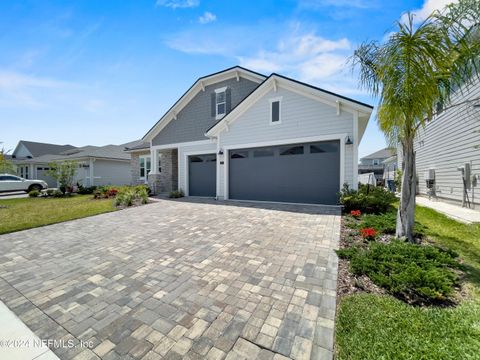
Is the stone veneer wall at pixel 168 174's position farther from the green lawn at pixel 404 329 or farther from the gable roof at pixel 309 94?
the green lawn at pixel 404 329

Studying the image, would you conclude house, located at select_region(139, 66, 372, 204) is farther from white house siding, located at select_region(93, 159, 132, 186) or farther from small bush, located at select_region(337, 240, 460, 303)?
white house siding, located at select_region(93, 159, 132, 186)

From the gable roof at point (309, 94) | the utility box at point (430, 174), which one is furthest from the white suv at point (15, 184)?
the utility box at point (430, 174)

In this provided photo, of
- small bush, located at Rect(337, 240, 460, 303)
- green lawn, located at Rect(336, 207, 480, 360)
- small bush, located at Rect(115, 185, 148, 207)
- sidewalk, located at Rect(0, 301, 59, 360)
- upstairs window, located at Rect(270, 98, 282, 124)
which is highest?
upstairs window, located at Rect(270, 98, 282, 124)

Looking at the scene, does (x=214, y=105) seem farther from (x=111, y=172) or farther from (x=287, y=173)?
(x=111, y=172)

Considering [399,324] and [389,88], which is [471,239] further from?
[399,324]

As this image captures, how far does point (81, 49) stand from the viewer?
7.64 m

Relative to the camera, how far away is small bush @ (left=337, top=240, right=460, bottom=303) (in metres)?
2.73

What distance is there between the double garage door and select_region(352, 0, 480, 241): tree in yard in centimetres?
409

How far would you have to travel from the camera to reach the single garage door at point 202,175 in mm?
12685

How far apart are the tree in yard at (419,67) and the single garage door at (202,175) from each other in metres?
9.37

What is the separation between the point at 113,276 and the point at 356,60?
22.6ft

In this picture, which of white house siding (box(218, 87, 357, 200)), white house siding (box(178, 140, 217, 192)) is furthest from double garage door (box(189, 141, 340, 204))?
white house siding (box(178, 140, 217, 192))

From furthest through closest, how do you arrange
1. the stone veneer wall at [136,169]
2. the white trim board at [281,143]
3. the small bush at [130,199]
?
the stone veneer wall at [136,169] < the small bush at [130,199] < the white trim board at [281,143]

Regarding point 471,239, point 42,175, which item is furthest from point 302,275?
point 42,175
